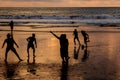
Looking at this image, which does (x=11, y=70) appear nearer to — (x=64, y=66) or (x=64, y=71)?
(x=64, y=71)

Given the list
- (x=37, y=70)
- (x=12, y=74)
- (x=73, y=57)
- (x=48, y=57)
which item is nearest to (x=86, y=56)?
(x=73, y=57)

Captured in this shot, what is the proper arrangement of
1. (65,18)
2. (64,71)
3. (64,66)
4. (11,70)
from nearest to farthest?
(64,71) < (11,70) < (64,66) < (65,18)

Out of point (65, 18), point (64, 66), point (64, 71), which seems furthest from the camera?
point (65, 18)

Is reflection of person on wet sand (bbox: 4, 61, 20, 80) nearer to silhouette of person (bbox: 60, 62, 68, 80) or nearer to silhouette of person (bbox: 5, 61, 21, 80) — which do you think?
silhouette of person (bbox: 5, 61, 21, 80)

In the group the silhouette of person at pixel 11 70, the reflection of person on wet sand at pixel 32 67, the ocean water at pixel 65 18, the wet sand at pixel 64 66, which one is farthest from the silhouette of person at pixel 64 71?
the ocean water at pixel 65 18

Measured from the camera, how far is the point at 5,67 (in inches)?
699

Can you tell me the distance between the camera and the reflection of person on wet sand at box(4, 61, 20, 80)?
15.7 metres

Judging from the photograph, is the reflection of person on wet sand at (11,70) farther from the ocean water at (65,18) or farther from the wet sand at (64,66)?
the ocean water at (65,18)

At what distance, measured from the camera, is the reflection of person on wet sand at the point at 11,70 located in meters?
15.7

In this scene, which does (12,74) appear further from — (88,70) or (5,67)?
(88,70)

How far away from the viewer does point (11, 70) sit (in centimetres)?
1692

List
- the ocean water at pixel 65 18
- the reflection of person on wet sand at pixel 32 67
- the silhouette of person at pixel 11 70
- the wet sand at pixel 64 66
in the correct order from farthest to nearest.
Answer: the ocean water at pixel 65 18 → the reflection of person on wet sand at pixel 32 67 → the silhouette of person at pixel 11 70 → the wet sand at pixel 64 66

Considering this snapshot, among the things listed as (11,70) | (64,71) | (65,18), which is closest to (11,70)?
(11,70)

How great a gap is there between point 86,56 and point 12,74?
22.3 feet
